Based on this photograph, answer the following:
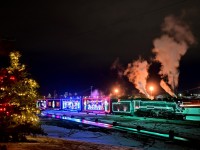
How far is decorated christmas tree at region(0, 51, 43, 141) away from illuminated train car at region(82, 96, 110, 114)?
116ft

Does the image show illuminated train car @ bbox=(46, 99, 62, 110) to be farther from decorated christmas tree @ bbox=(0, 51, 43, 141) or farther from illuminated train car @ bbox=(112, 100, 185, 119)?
decorated christmas tree @ bbox=(0, 51, 43, 141)

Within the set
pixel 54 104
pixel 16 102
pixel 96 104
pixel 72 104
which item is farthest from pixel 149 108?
pixel 54 104

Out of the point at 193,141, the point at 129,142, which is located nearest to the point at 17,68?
the point at 129,142

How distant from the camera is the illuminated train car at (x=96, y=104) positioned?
167 feet

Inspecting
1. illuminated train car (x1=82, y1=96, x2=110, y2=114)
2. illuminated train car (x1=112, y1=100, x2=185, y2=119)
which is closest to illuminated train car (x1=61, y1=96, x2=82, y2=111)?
illuminated train car (x1=82, y1=96, x2=110, y2=114)

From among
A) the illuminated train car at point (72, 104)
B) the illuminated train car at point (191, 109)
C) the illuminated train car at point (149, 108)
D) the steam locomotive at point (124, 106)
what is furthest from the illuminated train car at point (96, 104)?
the illuminated train car at point (191, 109)

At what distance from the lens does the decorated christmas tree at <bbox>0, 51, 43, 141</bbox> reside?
47.2 ft

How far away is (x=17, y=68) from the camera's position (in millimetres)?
15125

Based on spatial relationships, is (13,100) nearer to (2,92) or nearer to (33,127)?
(2,92)

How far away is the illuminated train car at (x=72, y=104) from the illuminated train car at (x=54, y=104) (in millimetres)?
1807

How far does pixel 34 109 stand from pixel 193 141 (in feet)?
32.0

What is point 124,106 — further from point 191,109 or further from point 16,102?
point 16,102

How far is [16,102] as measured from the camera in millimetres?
14977

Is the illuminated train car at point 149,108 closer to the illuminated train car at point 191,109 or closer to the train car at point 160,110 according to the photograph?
the train car at point 160,110
